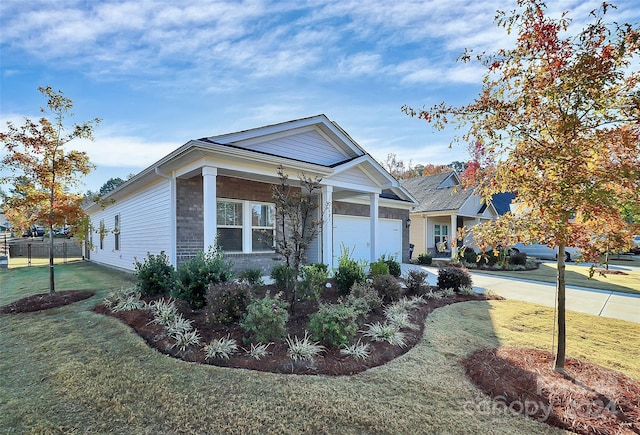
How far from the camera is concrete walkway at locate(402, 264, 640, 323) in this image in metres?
7.40

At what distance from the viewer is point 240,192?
387 inches

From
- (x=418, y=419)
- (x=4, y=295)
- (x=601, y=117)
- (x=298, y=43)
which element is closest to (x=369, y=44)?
(x=298, y=43)

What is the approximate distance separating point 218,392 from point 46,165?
749 cm

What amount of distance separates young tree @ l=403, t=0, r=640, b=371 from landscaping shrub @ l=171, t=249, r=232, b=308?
4604 millimetres

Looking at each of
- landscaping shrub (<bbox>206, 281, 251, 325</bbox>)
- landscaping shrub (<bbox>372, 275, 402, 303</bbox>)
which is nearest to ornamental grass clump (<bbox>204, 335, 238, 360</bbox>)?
landscaping shrub (<bbox>206, 281, 251, 325</bbox>)

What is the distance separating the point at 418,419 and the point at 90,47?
9.51 m

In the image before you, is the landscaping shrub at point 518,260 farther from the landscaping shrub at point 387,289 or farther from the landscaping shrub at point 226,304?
the landscaping shrub at point 226,304

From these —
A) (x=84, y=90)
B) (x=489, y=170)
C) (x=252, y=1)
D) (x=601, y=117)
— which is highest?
(x=252, y=1)

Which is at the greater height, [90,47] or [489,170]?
[90,47]

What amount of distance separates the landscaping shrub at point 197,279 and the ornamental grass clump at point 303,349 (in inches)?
88.0

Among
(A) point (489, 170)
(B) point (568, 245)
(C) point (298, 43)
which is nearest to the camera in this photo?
(B) point (568, 245)

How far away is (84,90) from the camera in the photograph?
8188 millimetres

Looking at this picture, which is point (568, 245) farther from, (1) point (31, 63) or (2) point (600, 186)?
(1) point (31, 63)

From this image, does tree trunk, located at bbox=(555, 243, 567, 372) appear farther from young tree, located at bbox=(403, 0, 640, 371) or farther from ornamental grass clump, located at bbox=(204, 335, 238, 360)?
ornamental grass clump, located at bbox=(204, 335, 238, 360)
